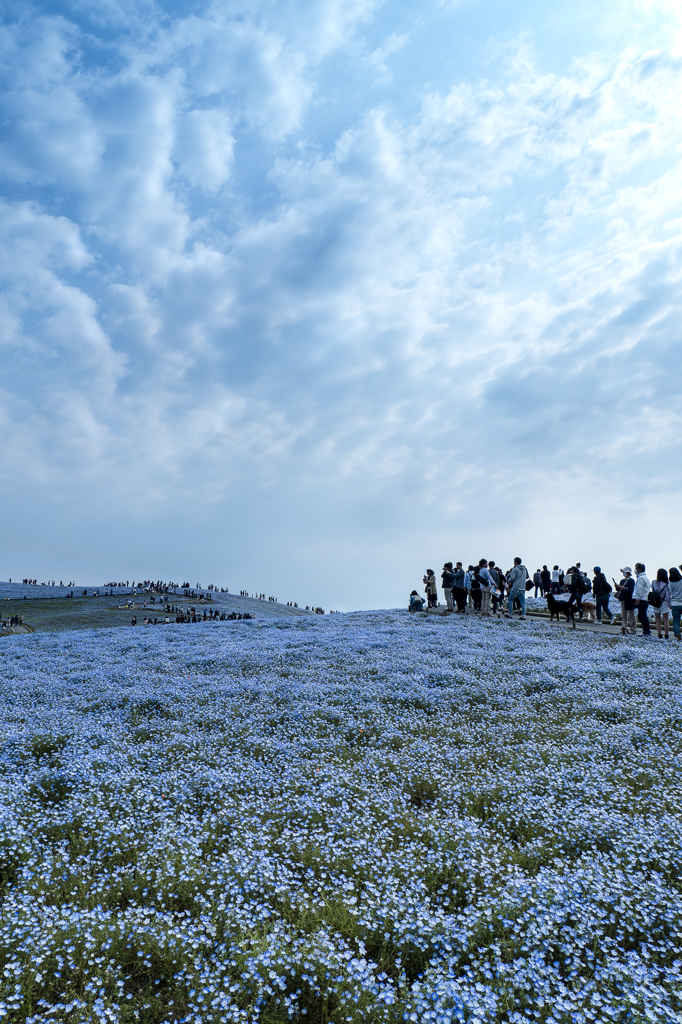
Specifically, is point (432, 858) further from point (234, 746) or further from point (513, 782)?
point (234, 746)

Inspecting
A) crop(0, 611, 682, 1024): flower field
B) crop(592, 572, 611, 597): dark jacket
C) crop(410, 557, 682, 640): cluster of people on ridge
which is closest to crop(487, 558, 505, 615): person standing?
crop(410, 557, 682, 640): cluster of people on ridge

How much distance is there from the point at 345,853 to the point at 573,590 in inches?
898

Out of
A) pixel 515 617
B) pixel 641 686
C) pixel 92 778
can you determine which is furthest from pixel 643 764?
pixel 515 617

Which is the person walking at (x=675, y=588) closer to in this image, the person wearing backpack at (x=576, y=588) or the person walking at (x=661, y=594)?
the person walking at (x=661, y=594)

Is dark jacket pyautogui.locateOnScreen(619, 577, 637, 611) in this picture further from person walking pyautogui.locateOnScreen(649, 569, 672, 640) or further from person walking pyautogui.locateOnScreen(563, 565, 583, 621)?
person walking pyautogui.locateOnScreen(563, 565, 583, 621)

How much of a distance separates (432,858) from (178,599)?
48.2 metres

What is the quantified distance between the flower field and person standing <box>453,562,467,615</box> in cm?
1641

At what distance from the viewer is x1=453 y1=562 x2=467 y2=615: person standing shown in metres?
29.8

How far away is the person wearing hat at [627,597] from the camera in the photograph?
2142 cm

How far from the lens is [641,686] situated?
41.6 ft

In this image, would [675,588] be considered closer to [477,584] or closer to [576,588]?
[576,588]

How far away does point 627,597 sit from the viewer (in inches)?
848

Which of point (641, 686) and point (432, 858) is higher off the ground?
point (641, 686)

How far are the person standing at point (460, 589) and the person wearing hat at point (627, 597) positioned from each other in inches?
356
